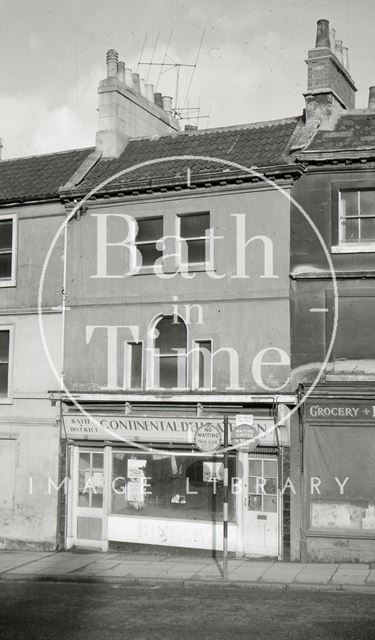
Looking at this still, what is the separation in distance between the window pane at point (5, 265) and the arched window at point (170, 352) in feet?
15.7

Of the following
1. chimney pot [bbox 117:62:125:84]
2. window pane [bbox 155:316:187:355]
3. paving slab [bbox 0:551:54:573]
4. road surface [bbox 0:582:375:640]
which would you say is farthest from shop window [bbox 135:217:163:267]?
road surface [bbox 0:582:375:640]

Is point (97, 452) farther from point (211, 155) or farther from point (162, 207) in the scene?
point (211, 155)

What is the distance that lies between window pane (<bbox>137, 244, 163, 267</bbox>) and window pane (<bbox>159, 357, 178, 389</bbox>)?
8.43ft

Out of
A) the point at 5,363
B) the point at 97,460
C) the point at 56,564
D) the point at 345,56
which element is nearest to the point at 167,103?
the point at 345,56

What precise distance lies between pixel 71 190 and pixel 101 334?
3947 mm

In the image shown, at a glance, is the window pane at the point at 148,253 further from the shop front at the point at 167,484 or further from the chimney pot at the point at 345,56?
the chimney pot at the point at 345,56

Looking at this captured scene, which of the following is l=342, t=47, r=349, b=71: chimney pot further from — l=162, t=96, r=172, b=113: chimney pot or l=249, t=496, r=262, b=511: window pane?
l=249, t=496, r=262, b=511: window pane

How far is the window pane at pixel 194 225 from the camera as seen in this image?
69.6ft

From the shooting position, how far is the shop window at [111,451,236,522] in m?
20.5

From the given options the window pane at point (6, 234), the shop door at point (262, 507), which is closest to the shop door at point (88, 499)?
the shop door at point (262, 507)

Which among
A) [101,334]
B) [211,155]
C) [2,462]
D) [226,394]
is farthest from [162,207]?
[2,462]

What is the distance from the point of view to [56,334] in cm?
2228

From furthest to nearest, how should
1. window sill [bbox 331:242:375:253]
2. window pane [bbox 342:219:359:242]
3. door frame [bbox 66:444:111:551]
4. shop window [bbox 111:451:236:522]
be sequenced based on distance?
door frame [bbox 66:444:111:551], shop window [bbox 111:451:236:522], window pane [bbox 342:219:359:242], window sill [bbox 331:242:375:253]

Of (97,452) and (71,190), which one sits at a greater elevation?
(71,190)
